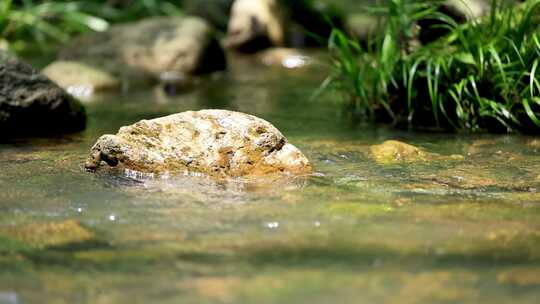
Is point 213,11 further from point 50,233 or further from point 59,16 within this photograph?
point 50,233

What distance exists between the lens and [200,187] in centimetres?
329

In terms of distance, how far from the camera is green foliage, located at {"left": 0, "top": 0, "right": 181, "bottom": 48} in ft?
29.9

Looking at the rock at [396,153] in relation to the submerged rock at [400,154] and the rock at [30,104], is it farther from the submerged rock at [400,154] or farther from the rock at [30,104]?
the rock at [30,104]

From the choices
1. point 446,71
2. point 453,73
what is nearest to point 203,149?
point 446,71

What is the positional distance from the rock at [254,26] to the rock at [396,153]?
5961 mm

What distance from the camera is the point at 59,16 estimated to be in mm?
10062

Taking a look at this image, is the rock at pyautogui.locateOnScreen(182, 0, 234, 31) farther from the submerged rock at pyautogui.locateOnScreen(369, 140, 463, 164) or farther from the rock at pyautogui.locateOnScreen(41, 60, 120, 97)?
the submerged rock at pyautogui.locateOnScreen(369, 140, 463, 164)

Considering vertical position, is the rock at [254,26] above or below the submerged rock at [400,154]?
below

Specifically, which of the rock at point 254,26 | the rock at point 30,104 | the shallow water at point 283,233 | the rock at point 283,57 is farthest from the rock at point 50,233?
the rock at point 254,26

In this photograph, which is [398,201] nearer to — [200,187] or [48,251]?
[200,187]

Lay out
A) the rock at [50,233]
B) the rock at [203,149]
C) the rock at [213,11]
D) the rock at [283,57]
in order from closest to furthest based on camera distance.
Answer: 1. the rock at [50,233]
2. the rock at [203,149]
3. the rock at [283,57]
4. the rock at [213,11]

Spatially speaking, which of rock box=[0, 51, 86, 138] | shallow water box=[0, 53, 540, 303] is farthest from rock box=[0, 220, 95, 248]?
rock box=[0, 51, 86, 138]

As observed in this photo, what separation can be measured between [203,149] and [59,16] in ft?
23.1

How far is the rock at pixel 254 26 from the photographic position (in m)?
9.90
